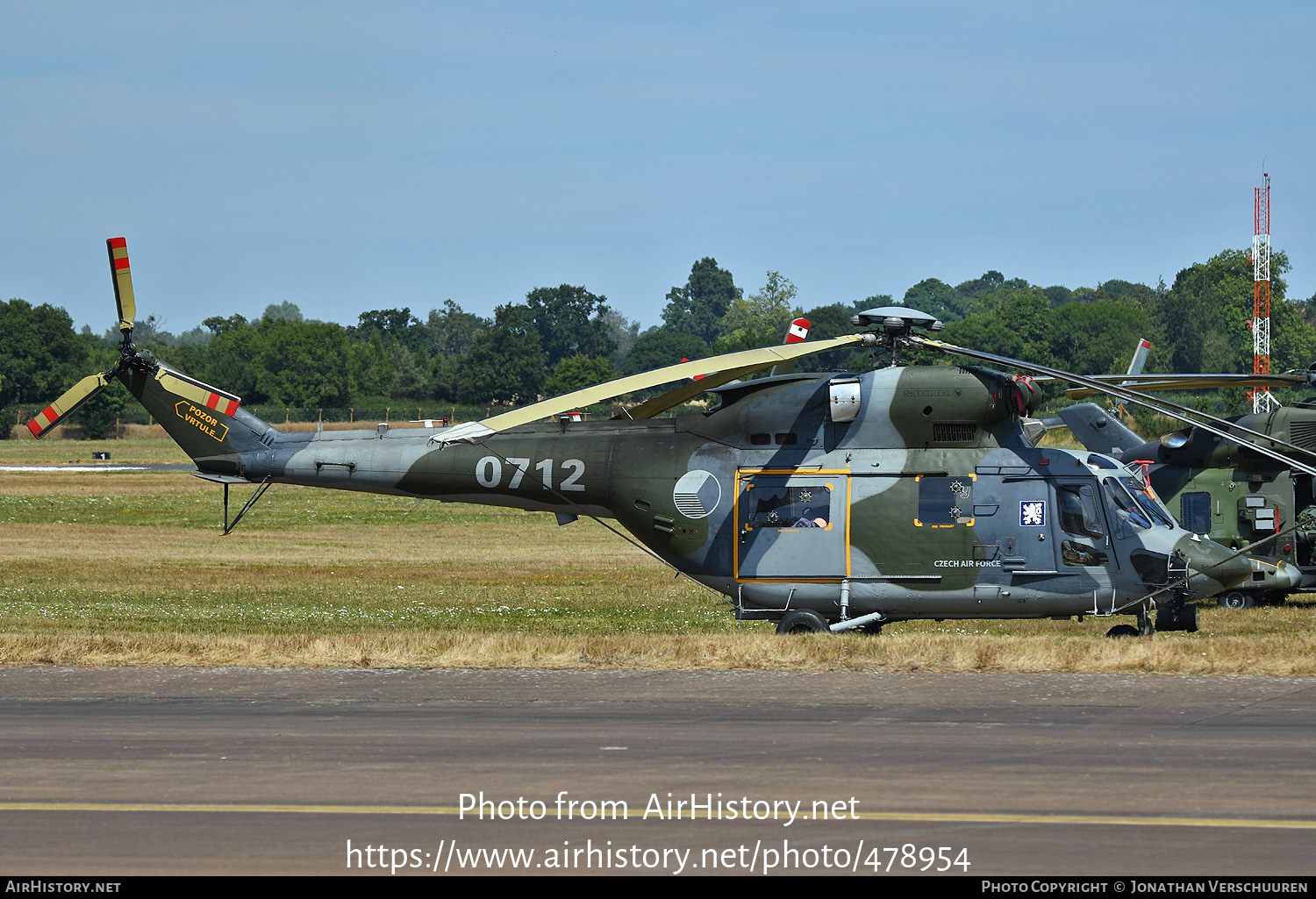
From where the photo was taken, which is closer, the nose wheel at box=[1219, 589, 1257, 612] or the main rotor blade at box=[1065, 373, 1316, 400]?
the main rotor blade at box=[1065, 373, 1316, 400]

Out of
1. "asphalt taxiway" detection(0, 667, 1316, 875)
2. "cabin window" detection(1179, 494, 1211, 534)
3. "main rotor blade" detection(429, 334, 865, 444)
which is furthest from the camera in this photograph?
"cabin window" detection(1179, 494, 1211, 534)

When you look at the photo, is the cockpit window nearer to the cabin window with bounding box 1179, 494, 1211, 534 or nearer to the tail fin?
the tail fin

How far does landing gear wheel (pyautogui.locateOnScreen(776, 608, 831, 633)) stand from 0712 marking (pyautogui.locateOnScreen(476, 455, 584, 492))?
9.75ft

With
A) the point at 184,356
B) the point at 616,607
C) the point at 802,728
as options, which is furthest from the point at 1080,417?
the point at 184,356

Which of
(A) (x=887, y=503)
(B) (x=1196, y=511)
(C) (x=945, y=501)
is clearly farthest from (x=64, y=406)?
(B) (x=1196, y=511)

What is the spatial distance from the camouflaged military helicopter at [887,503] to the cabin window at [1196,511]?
6.06 m

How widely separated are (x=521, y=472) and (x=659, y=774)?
7.61 metres

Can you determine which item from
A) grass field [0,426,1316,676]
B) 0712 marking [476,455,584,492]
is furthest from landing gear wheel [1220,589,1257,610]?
0712 marking [476,455,584,492]

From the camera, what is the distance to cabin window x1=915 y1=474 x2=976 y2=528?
1518 cm

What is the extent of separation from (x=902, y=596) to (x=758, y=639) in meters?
1.92

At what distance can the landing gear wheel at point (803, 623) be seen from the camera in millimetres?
15484

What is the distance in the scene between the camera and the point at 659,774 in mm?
9180

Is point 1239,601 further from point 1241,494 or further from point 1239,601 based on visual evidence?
point 1241,494

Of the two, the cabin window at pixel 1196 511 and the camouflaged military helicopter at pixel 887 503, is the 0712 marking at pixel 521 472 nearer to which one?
the camouflaged military helicopter at pixel 887 503
